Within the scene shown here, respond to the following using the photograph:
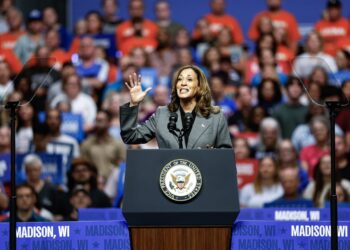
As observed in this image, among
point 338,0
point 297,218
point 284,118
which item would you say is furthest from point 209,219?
point 338,0

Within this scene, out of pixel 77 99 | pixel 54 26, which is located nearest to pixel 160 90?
pixel 77 99

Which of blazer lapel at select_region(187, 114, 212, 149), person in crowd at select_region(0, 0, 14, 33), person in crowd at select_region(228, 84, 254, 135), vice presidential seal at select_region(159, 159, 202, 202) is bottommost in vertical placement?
vice presidential seal at select_region(159, 159, 202, 202)

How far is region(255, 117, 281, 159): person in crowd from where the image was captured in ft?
38.1

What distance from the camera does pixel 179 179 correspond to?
6.20m

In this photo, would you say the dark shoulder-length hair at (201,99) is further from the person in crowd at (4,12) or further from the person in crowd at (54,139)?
the person in crowd at (4,12)

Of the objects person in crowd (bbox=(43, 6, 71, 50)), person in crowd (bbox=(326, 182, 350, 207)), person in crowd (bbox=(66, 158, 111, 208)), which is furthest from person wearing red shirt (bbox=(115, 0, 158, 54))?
person in crowd (bbox=(326, 182, 350, 207))

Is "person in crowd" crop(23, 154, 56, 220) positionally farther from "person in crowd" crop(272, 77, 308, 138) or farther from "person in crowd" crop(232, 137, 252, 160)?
"person in crowd" crop(272, 77, 308, 138)

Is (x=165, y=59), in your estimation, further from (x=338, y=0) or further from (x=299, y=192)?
(x=299, y=192)

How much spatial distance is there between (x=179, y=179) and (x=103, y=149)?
5463 millimetres

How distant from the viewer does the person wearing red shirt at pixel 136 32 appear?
47.8 ft

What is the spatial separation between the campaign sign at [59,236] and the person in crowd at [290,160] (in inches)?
164

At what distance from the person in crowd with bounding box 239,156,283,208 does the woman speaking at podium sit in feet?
12.9

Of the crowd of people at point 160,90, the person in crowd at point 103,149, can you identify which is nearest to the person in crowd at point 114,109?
the crowd of people at point 160,90

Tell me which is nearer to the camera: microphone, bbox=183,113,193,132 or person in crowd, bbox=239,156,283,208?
microphone, bbox=183,113,193,132
